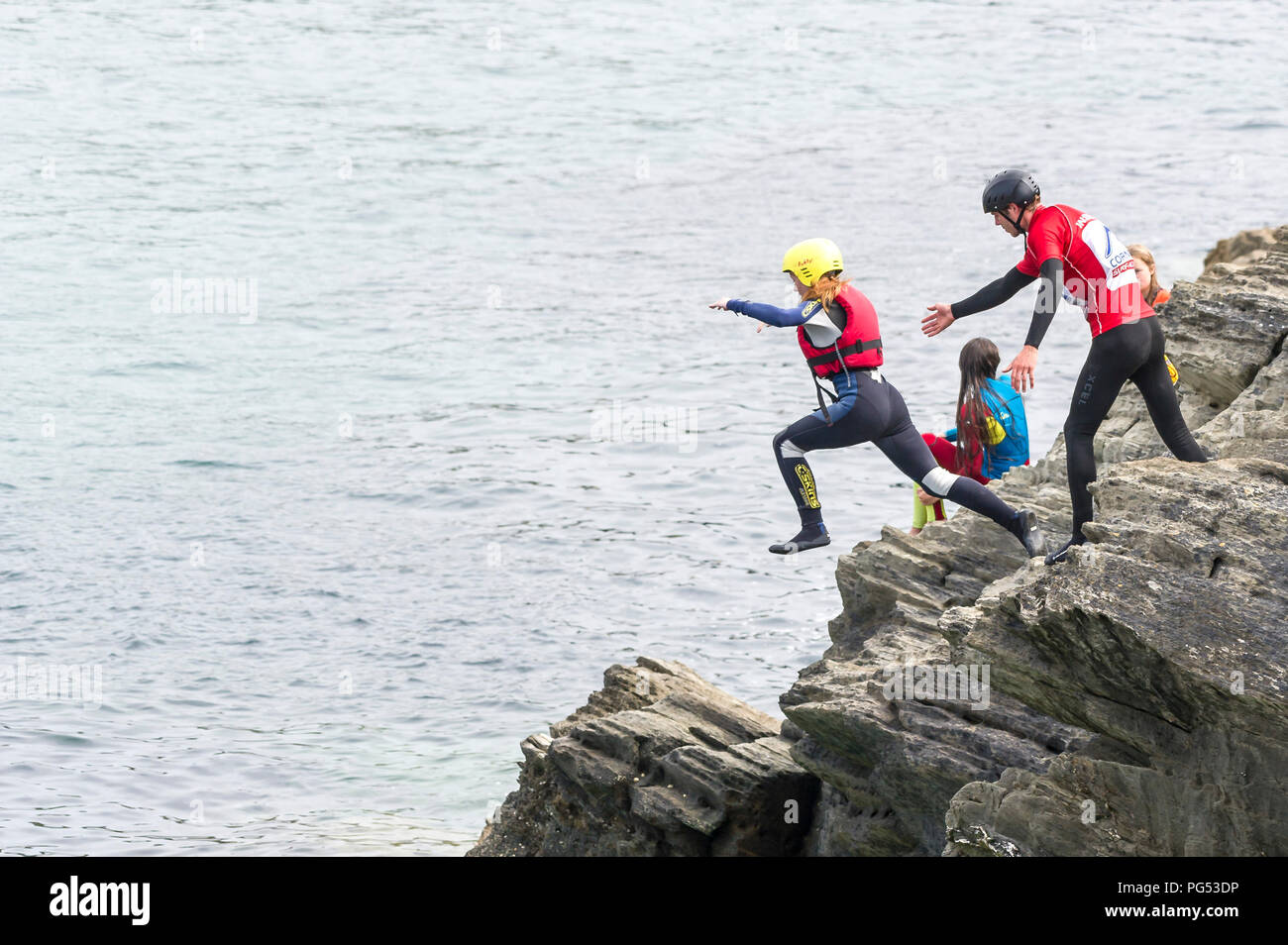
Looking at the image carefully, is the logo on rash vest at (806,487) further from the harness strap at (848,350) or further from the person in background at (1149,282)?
the person in background at (1149,282)

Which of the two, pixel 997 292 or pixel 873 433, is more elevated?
pixel 997 292

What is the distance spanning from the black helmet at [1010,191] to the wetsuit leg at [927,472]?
201cm

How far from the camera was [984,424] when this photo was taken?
14188mm

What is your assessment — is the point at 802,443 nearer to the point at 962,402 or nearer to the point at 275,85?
the point at 962,402

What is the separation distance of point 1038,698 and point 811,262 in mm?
4695

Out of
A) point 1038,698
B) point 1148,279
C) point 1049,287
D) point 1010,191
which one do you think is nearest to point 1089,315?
point 1049,287

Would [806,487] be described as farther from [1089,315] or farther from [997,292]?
A: [1089,315]

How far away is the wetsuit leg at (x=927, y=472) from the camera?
12695mm

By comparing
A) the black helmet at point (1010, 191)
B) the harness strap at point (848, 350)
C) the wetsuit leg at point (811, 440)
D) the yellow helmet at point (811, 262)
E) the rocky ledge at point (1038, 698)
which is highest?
the black helmet at point (1010, 191)

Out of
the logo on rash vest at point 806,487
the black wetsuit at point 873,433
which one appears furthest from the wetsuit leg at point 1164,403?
the logo on rash vest at point 806,487

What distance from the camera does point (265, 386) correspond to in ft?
149

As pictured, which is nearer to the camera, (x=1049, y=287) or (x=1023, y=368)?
(x=1049, y=287)

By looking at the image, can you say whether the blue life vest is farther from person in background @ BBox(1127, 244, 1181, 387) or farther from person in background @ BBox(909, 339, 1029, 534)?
person in background @ BBox(1127, 244, 1181, 387)
